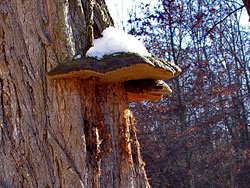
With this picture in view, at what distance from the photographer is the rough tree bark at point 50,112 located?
6.24 ft

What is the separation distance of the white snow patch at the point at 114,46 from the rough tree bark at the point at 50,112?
12 centimetres

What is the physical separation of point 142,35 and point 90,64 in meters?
8.18

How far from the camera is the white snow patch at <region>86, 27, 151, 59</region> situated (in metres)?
2.07

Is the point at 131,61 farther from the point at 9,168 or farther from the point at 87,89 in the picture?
the point at 9,168

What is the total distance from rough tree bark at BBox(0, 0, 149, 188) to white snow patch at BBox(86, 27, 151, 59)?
117 millimetres

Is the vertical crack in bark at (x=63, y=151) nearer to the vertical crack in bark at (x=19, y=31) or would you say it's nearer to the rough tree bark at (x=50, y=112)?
the rough tree bark at (x=50, y=112)

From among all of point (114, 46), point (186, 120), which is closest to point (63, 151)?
point (114, 46)

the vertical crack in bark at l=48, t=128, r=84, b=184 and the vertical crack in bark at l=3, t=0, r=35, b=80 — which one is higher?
the vertical crack in bark at l=3, t=0, r=35, b=80

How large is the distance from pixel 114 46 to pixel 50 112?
0.62 meters

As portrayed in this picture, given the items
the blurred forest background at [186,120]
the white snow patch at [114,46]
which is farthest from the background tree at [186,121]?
the white snow patch at [114,46]

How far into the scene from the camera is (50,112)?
1.99 m

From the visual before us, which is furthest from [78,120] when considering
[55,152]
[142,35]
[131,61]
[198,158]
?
[198,158]

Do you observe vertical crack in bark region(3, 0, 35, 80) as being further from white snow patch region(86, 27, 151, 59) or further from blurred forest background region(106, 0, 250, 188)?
blurred forest background region(106, 0, 250, 188)

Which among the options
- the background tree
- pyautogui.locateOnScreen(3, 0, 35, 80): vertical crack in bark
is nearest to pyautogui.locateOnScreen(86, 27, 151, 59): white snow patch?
pyautogui.locateOnScreen(3, 0, 35, 80): vertical crack in bark
